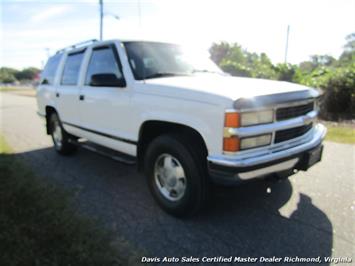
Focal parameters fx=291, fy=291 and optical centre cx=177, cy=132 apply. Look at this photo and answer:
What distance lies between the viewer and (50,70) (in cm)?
631

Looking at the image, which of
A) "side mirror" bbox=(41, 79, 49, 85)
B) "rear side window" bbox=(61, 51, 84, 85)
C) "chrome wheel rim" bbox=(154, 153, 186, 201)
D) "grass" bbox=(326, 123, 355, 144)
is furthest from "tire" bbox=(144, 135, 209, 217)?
"grass" bbox=(326, 123, 355, 144)

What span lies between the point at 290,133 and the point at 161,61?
189 centimetres

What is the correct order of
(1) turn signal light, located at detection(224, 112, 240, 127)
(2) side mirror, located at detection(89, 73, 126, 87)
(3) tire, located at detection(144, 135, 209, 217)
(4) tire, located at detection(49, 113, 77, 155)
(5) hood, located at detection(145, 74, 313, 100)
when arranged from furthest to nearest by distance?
(4) tire, located at detection(49, 113, 77, 155)
(2) side mirror, located at detection(89, 73, 126, 87)
(3) tire, located at detection(144, 135, 209, 217)
(5) hood, located at detection(145, 74, 313, 100)
(1) turn signal light, located at detection(224, 112, 240, 127)

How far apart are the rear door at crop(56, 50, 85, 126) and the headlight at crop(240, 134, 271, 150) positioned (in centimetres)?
321

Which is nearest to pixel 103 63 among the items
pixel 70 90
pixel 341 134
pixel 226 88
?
pixel 70 90

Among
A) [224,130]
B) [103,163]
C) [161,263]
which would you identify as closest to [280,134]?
[224,130]

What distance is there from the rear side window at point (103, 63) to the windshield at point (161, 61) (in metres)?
0.24

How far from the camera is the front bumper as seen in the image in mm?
2574

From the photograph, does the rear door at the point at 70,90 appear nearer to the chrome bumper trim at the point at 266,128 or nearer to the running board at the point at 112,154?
the running board at the point at 112,154

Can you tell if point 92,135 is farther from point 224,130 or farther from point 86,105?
point 224,130

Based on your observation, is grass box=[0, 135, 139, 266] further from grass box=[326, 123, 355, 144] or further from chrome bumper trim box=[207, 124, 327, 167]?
grass box=[326, 123, 355, 144]

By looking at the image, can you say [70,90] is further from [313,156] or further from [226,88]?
[313,156]

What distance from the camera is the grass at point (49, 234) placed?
2.57 metres

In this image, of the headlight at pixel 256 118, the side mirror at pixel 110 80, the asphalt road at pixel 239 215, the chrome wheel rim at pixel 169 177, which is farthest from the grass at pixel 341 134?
the side mirror at pixel 110 80
